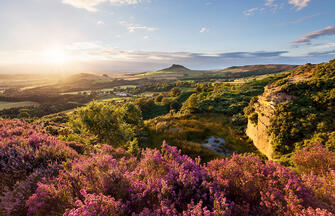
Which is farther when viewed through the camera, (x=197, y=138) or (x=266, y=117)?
(x=197, y=138)

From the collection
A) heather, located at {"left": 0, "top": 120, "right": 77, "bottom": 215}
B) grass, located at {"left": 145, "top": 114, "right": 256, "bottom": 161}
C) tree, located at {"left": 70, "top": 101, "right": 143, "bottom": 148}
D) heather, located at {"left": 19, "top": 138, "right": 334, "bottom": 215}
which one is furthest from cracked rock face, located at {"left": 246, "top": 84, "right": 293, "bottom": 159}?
heather, located at {"left": 0, "top": 120, "right": 77, "bottom": 215}

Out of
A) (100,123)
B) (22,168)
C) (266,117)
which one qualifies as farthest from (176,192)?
(266,117)

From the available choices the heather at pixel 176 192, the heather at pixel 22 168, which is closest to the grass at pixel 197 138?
the heather at pixel 176 192

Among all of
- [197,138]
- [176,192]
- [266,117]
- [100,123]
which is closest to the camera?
[176,192]

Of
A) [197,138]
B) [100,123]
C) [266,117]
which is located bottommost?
[197,138]

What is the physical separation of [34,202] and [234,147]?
2366 cm

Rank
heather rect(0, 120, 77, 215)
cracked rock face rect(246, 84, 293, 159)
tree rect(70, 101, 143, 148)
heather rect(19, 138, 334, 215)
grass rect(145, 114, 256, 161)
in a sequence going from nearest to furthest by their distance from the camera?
heather rect(19, 138, 334, 215) < heather rect(0, 120, 77, 215) < tree rect(70, 101, 143, 148) < cracked rock face rect(246, 84, 293, 159) < grass rect(145, 114, 256, 161)

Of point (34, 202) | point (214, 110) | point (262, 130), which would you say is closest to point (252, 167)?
point (34, 202)

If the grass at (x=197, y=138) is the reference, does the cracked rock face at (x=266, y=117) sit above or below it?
above

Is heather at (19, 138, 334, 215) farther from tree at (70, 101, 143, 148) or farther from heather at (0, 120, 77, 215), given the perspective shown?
tree at (70, 101, 143, 148)

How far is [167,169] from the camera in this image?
4.09 metres

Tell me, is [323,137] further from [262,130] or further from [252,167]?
[252,167]

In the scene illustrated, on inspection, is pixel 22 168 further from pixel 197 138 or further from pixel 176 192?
pixel 197 138

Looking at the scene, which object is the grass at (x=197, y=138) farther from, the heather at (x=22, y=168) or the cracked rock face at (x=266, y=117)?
the heather at (x=22, y=168)
